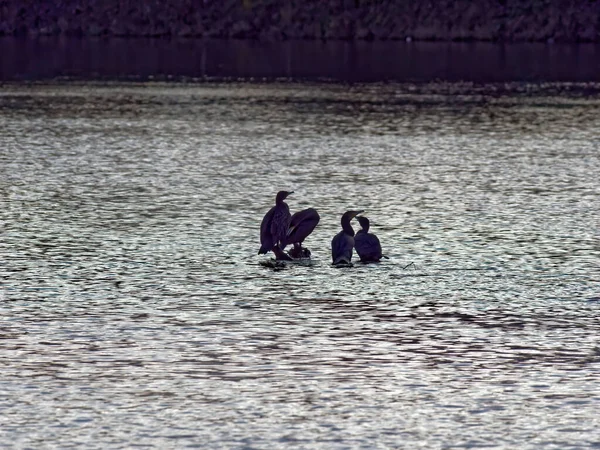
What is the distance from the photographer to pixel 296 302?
14844mm

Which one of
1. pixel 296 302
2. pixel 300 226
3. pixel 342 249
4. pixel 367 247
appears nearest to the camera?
pixel 296 302

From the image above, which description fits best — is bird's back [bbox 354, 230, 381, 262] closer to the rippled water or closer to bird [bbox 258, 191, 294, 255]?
the rippled water

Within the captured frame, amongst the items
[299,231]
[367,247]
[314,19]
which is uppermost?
[299,231]

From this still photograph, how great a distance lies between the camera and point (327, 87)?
183 feet

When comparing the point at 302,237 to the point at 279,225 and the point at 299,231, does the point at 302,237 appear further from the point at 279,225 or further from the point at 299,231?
the point at 279,225

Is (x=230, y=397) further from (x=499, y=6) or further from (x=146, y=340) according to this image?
(x=499, y=6)

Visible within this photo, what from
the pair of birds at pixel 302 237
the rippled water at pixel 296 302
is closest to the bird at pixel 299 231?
the pair of birds at pixel 302 237

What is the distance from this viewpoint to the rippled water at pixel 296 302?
1078cm

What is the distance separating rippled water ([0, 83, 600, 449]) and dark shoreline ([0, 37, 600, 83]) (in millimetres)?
31813

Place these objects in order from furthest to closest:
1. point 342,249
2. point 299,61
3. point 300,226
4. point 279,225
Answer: point 299,61 → point 300,226 → point 279,225 → point 342,249

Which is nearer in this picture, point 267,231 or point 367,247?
point 367,247

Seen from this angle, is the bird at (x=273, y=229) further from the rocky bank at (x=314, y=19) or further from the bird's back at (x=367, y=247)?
the rocky bank at (x=314, y=19)

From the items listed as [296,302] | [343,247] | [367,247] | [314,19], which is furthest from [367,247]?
[314,19]

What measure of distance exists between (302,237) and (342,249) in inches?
24.6
